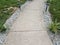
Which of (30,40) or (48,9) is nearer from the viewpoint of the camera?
(30,40)

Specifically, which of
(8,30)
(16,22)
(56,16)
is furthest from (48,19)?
(8,30)

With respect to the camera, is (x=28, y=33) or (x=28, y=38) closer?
A: (x=28, y=38)

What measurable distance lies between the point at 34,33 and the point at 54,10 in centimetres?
398

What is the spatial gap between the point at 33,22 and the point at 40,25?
697 mm

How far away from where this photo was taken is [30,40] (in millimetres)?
7461

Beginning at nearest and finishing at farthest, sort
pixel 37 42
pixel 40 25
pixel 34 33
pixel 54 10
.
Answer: pixel 37 42 → pixel 34 33 → pixel 40 25 → pixel 54 10

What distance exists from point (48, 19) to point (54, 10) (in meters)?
2.02

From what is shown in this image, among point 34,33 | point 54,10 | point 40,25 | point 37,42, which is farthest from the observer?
point 54,10

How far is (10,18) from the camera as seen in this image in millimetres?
10281

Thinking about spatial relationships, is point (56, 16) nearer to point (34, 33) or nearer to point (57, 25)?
point (57, 25)

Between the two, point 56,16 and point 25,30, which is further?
point 56,16

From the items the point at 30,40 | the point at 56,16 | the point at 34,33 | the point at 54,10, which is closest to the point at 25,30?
the point at 34,33

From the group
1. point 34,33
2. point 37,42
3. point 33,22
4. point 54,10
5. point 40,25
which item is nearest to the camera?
point 37,42

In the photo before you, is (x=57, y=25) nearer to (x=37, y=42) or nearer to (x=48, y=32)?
(x=48, y=32)
